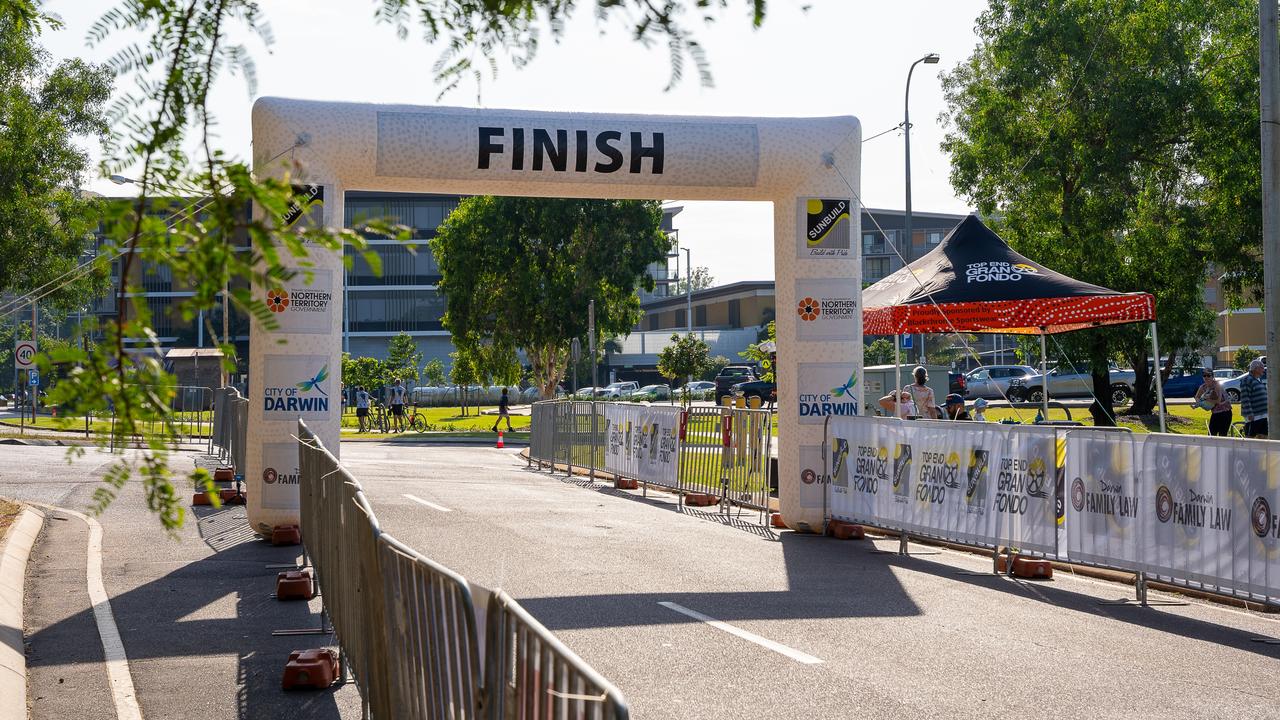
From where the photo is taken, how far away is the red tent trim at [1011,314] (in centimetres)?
1623

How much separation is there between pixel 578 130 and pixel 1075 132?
913 inches

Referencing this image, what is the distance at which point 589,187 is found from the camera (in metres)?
13.7

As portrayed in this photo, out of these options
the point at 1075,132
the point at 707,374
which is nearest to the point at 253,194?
the point at 1075,132

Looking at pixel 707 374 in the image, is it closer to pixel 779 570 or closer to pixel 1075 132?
pixel 1075 132

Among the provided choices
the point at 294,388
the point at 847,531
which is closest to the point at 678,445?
the point at 847,531

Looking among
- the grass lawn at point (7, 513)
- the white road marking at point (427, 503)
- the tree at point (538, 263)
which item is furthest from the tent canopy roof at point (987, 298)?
the tree at point (538, 263)

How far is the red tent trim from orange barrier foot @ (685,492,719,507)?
333cm

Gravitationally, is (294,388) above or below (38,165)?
below

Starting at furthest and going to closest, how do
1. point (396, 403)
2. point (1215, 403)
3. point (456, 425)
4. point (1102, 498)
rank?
point (456, 425) → point (396, 403) → point (1215, 403) → point (1102, 498)

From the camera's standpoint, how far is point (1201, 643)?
8.55m

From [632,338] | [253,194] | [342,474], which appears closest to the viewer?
[253,194]

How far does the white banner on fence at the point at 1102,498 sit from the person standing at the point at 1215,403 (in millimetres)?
12189

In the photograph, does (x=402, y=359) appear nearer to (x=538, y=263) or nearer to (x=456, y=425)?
(x=456, y=425)

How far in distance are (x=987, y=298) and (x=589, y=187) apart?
642 cm
